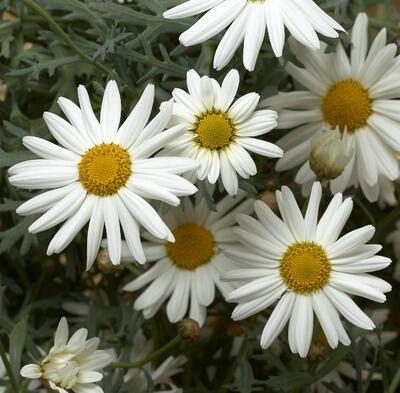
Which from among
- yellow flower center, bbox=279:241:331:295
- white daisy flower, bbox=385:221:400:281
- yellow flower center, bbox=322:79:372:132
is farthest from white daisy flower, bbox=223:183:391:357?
white daisy flower, bbox=385:221:400:281

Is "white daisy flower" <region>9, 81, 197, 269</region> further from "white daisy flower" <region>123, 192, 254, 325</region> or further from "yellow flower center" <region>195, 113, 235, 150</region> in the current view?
"white daisy flower" <region>123, 192, 254, 325</region>

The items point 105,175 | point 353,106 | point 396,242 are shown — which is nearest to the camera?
point 105,175

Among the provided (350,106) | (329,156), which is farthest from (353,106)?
(329,156)

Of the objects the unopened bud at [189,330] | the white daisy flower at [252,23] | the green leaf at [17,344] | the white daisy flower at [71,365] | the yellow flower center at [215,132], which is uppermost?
the white daisy flower at [252,23]

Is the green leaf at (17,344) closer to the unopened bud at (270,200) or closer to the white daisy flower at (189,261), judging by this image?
the white daisy flower at (189,261)

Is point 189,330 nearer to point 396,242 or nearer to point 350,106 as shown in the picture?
point 350,106

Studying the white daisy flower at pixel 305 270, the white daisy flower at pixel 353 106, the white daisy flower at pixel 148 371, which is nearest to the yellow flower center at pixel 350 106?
the white daisy flower at pixel 353 106

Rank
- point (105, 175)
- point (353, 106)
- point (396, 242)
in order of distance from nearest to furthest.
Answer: point (105, 175) → point (353, 106) → point (396, 242)
